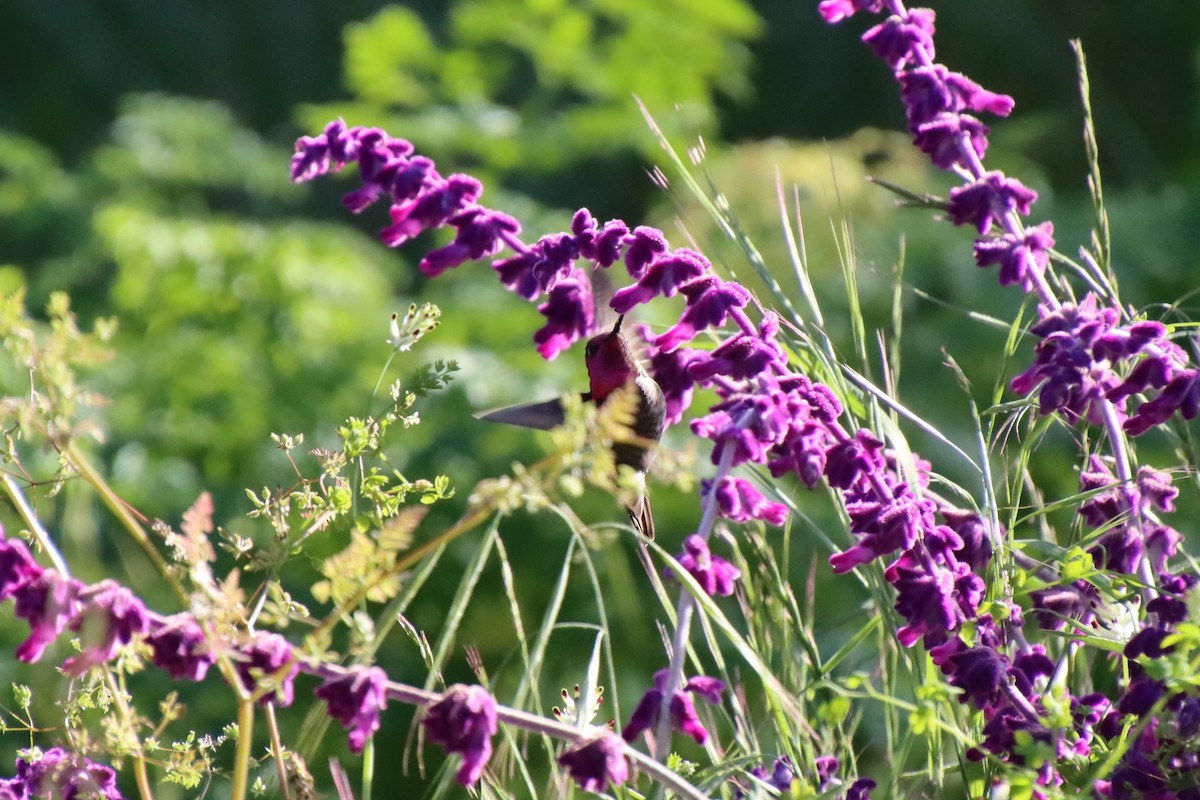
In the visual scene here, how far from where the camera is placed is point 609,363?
0.90 m

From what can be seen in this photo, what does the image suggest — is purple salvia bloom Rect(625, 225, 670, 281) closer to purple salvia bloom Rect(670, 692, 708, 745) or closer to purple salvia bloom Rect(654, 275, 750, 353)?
purple salvia bloom Rect(654, 275, 750, 353)

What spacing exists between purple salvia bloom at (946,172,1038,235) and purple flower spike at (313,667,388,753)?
1.20ft

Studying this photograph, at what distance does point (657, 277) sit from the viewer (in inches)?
24.1

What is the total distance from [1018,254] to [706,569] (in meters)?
0.20

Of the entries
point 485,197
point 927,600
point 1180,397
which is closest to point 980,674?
point 927,600

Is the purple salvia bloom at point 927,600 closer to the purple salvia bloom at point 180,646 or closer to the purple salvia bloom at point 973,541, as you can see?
the purple salvia bloom at point 973,541

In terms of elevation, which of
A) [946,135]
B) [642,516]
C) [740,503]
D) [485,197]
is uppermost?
[946,135]

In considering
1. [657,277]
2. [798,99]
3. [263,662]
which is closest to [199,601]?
[263,662]

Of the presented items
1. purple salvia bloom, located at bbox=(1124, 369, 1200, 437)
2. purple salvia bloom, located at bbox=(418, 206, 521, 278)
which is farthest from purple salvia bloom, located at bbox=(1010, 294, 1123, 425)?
purple salvia bloom, located at bbox=(418, 206, 521, 278)

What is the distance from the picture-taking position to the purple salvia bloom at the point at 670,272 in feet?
1.98

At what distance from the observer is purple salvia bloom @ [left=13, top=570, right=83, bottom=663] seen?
44cm

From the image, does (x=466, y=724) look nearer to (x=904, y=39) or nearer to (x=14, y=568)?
(x=14, y=568)

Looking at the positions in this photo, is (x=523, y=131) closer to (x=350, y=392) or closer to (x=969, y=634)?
(x=350, y=392)

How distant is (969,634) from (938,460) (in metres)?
1.96
